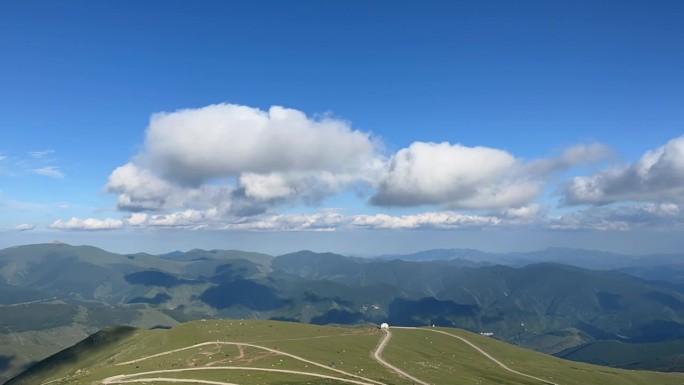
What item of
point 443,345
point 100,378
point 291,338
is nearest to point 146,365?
point 100,378

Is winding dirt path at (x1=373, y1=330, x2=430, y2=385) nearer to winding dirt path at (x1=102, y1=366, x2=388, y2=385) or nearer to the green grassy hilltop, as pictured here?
the green grassy hilltop

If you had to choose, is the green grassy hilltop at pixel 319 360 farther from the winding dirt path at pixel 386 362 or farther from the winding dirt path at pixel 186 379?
the winding dirt path at pixel 386 362

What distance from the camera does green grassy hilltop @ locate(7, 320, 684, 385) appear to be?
10125cm

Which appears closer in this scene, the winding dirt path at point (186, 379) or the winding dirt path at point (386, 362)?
the winding dirt path at point (186, 379)

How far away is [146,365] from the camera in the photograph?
118 metres

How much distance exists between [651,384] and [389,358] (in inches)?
3564

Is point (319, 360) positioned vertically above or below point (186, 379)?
below

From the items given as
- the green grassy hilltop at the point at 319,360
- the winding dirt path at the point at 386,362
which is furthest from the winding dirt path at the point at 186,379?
the winding dirt path at the point at 386,362

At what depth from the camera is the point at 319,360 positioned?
4690 inches

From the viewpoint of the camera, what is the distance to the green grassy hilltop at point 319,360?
101 meters

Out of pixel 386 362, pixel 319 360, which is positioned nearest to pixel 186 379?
pixel 319 360

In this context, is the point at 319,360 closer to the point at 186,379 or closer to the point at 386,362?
the point at 386,362

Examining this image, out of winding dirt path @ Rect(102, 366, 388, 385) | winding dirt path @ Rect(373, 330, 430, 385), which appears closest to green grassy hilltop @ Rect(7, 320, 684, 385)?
winding dirt path @ Rect(102, 366, 388, 385)

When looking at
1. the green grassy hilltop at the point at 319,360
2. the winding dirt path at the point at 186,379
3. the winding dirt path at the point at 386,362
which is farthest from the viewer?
the winding dirt path at the point at 386,362
